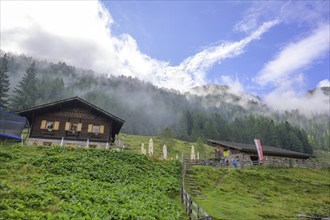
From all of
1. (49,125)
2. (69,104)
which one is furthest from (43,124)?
(69,104)

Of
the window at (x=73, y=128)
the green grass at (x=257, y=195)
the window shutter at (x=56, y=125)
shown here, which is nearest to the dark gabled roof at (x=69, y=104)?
the window shutter at (x=56, y=125)

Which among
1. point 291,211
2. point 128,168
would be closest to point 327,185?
point 291,211

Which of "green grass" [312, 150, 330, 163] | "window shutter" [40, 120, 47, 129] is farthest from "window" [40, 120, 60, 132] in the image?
"green grass" [312, 150, 330, 163]

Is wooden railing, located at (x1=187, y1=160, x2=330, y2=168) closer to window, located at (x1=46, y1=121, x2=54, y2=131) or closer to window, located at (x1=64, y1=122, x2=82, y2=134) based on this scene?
window, located at (x1=64, y1=122, x2=82, y2=134)

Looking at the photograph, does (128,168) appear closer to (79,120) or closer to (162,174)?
(162,174)

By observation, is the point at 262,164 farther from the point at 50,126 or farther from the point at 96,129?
the point at 50,126

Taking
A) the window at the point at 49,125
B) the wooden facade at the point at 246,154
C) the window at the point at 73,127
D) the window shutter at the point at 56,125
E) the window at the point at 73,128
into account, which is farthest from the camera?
the wooden facade at the point at 246,154

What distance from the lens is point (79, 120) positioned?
3528 centimetres

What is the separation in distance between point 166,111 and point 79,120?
16329 cm

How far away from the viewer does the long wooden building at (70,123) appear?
3378cm

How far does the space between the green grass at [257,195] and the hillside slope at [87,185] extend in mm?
2953

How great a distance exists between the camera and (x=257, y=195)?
79.2 feet

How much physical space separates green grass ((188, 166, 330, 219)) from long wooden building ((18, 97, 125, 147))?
14844 millimetres

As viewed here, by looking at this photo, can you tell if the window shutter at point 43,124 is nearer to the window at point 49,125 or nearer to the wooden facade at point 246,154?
the window at point 49,125
